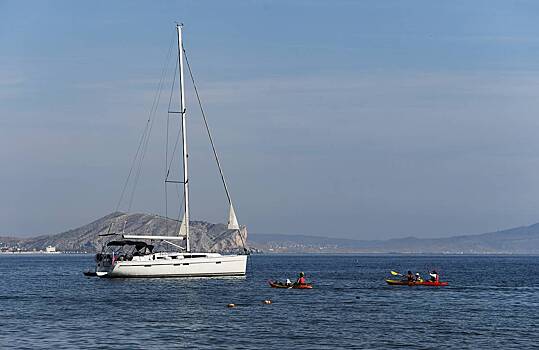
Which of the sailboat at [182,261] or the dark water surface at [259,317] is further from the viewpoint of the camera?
the sailboat at [182,261]

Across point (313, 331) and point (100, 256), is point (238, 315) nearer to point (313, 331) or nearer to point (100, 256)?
point (313, 331)

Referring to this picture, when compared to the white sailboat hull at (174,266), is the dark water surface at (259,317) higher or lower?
lower

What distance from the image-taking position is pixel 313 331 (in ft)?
205

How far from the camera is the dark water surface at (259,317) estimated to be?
2258 inches

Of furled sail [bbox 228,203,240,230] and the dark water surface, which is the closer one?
the dark water surface

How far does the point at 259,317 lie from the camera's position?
71688mm

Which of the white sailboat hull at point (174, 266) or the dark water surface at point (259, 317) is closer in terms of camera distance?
the dark water surface at point (259, 317)

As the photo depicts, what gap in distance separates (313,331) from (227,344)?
8385mm

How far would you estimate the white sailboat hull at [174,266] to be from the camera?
356 feet

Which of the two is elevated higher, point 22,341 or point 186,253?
point 186,253

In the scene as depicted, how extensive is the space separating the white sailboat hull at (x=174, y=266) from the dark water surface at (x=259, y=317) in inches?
57.8

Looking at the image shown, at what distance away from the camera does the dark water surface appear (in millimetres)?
57344

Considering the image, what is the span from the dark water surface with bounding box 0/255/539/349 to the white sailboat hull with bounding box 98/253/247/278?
1467 millimetres

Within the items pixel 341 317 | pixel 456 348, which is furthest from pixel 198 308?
pixel 456 348
